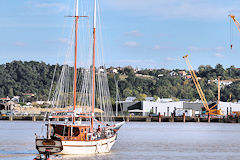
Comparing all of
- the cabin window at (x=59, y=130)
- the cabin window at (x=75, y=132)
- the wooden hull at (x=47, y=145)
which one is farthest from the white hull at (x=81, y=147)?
the wooden hull at (x=47, y=145)

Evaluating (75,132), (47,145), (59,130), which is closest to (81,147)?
(75,132)

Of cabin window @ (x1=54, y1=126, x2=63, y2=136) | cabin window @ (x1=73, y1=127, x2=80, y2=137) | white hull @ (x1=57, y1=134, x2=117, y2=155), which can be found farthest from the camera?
cabin window @ (x1=73, y1=127, x2=80, y2=137)

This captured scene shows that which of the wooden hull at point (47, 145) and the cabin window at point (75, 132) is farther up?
the cabin window at point (75, 132)

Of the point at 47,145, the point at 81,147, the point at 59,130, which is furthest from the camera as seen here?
the point at 81,147

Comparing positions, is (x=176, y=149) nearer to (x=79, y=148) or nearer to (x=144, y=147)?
(x=144, y=147)

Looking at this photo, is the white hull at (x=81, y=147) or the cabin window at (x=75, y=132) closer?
the white hull at (x=81, y=147)

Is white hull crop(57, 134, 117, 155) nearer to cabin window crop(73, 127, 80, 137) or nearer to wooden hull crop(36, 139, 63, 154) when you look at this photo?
cabin window crop(73, 127, 80, 137)

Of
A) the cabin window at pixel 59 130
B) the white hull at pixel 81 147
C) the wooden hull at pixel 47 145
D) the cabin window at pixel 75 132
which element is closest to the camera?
the wooden hull at pixel 47 145

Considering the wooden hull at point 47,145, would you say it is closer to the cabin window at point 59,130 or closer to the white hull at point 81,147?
the white hull at point 81,147

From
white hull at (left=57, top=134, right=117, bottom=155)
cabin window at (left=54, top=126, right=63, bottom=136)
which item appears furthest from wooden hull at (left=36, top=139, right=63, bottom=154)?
cabin window at (left=54, top=126, right=63, bottom=136)

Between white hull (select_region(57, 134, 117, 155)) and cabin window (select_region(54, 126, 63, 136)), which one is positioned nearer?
white hull (select_region(57, 134, 117, 155))

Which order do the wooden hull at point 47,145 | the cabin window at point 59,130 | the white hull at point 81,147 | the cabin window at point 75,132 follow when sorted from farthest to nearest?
the cabin window at point 75,132, the cabin window at point 59,130, the white hull at point 81,147, the wooden hull at point 47,145

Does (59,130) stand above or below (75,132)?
above

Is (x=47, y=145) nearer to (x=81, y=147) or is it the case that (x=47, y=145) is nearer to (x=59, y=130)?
(x=59, y=130)
